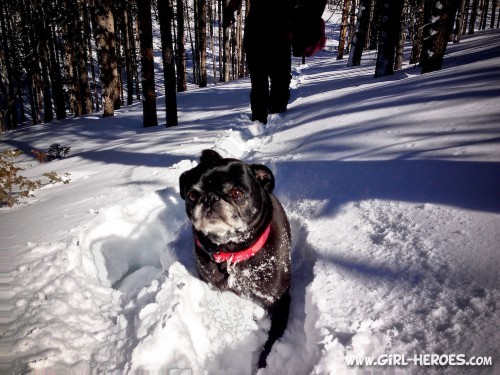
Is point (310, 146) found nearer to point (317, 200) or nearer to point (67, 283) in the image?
point (317, 200)

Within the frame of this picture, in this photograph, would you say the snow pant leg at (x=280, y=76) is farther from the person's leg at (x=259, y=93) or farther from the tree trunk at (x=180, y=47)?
the tree trunk at (x=180, y=47)

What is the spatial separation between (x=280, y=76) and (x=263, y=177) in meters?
5.50

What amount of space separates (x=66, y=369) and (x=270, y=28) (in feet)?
21.6

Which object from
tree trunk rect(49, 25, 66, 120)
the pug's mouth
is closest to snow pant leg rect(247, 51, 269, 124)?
the pug's mouth

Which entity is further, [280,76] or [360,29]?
[360,29]

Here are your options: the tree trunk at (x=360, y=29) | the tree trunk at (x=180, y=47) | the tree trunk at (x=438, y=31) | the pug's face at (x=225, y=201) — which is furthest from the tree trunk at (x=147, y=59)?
the tree trunk at (x=360, y=29)

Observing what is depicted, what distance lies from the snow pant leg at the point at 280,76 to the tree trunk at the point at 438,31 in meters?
4.44

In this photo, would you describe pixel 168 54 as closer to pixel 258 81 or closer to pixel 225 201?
pixel 258 81

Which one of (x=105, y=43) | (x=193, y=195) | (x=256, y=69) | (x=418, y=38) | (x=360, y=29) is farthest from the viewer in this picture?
(x=360, y=29)

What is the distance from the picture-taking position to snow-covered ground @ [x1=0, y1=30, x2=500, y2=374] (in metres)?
1.48

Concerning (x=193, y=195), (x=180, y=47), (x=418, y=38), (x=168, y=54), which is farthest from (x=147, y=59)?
(x=180, y=47)

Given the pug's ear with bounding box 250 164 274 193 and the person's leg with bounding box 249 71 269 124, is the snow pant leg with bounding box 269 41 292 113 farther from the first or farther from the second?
the pug's ear with bounding box 250 164 274 193

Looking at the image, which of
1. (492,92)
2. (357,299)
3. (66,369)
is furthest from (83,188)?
(492,92)

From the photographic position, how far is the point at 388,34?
10.4 metres
